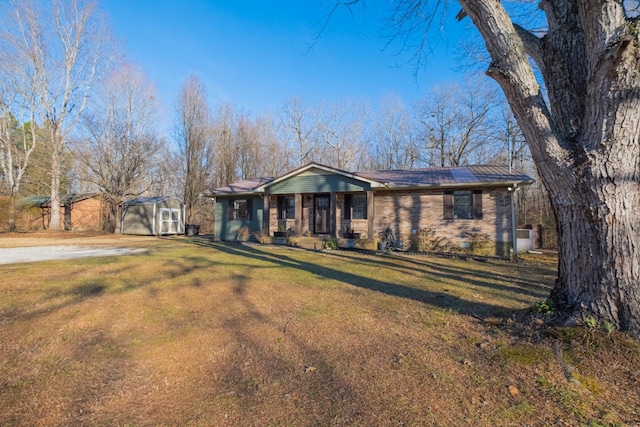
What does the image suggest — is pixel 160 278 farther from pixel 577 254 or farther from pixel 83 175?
pixel 83 175

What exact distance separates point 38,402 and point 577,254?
518cm

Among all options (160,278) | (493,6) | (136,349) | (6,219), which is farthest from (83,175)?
(493,6)

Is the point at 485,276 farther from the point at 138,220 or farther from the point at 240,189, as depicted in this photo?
the point at 138,220

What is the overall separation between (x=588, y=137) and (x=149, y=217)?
24.3 m

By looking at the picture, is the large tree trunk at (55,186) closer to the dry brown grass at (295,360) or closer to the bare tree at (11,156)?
the bare tree at (11,156)

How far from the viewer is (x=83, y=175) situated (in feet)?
74.1

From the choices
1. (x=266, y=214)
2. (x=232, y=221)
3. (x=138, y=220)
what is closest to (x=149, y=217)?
(x=138, y=220)

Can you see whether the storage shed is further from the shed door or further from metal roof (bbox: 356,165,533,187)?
metal roof (bbox: 356,165,533,187)

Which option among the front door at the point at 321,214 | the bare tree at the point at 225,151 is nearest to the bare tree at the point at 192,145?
the bare tree at the point at 225,151

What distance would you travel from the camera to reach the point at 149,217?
22094 millimetres

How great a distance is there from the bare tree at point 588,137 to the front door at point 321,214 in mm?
12610

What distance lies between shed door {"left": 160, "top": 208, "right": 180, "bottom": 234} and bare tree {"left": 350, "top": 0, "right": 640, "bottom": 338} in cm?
2337

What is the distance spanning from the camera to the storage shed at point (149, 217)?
22.1m

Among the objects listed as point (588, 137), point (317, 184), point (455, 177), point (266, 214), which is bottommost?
point (266, 214)
